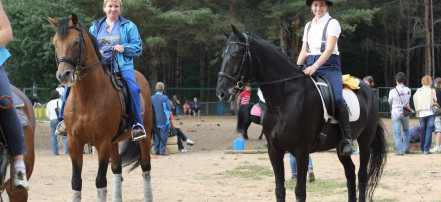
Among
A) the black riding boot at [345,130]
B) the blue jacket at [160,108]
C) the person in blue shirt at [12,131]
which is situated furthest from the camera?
the blue jacket at [160,108]

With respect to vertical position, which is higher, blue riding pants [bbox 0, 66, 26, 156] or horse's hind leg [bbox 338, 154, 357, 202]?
blue riding pants [bbox 0, 66, 26, 156]

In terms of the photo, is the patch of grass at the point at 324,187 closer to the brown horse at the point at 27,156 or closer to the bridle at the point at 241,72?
the bridle at the point at 241,72

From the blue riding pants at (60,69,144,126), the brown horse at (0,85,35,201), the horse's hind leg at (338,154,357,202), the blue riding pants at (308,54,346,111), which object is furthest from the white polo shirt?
the brown horse at (0,85,35,201)

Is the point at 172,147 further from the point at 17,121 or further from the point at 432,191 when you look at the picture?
the point at 17,121

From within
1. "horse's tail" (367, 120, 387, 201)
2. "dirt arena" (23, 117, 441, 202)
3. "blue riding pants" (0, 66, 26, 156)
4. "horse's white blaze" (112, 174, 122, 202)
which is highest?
"blue riding pants" (0, 66, 26, 156)

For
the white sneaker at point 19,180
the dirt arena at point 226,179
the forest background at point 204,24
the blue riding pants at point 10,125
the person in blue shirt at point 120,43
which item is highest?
the forest background at point 204,24

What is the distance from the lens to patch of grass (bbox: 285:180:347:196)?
9219mm

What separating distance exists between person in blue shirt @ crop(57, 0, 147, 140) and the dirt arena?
204 cm

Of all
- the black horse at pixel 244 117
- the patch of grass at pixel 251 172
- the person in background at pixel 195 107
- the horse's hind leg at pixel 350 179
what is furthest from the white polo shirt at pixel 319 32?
the person in background at pixel 195 107

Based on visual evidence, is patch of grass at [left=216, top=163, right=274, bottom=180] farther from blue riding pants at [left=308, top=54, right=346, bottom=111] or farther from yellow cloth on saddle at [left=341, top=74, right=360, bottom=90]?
blue riding pants at [left=308, top=54, right=346, bottom=111]

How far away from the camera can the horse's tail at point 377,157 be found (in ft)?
27.6

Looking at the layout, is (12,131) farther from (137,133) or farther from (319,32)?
(319,32)

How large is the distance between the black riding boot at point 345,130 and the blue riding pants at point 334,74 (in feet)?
0.28

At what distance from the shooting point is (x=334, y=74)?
725cm
